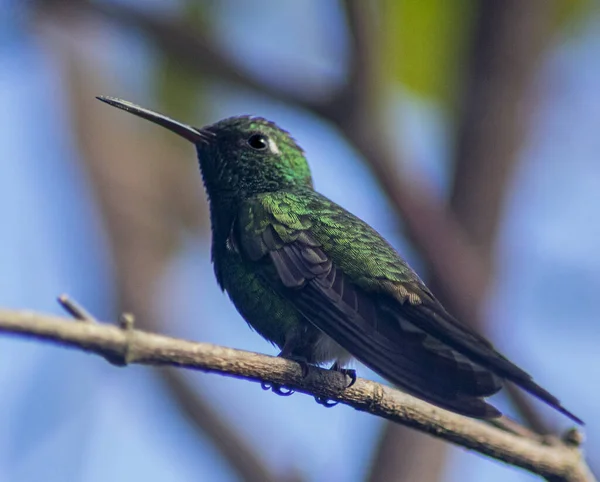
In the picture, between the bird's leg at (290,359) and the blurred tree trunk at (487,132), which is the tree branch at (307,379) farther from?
the blurred tree trunk at (487,132)

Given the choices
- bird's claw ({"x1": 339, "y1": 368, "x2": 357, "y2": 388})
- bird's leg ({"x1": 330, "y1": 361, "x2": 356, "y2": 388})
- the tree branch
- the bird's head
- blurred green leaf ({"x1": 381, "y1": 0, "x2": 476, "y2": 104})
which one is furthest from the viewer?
blurred green leaf ({"x1": 381, "y1": 0, "x2": 476, "y2": 104})

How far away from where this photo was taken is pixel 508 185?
16.4ft

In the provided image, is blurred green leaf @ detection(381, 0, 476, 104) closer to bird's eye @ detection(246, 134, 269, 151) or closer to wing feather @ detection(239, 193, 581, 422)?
bird's eye @ detection(246, 134, 269, 151)

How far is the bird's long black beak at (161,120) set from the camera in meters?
3.54

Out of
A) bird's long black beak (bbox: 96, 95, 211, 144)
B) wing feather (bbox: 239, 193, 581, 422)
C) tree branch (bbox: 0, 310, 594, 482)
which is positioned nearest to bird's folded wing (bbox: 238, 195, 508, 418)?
wing feather (bbox: 239, 193, 581, 422)

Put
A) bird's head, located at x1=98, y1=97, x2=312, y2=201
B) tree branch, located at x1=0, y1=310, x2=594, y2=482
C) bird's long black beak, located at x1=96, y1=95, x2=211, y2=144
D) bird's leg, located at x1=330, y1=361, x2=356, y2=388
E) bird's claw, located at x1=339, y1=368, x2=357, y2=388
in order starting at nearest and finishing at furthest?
tree branch, located at x1=0, y1=310, x2=594, y2=482 < bird's leg, located at x1=330, y1=361, x2=356, y2=388 < bird's claw, located at x1=339, y1=368, x2=357, y2=388 < bird's long black beak, located at x1=96, y1=95, x2=211, y2=144 < bird's head, located at x1=98, y1=97, x2=312, y2=201

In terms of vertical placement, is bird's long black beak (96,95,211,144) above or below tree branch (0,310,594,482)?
above

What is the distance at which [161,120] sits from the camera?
395 cm

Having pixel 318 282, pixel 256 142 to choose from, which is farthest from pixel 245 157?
pixel 318 282

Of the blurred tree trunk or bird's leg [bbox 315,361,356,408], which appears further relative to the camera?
the blurred tree trunk

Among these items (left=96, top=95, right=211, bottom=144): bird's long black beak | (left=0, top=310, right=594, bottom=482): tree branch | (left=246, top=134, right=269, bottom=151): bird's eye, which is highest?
(left=246, top=134, right=269, bottom=151): bird's eye

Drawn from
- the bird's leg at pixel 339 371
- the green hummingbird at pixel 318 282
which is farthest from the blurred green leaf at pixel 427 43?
the bird's leg at pixel 339 371

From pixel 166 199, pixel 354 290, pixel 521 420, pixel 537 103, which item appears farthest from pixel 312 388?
pixel 166 199

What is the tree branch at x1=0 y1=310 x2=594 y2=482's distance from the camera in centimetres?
181
